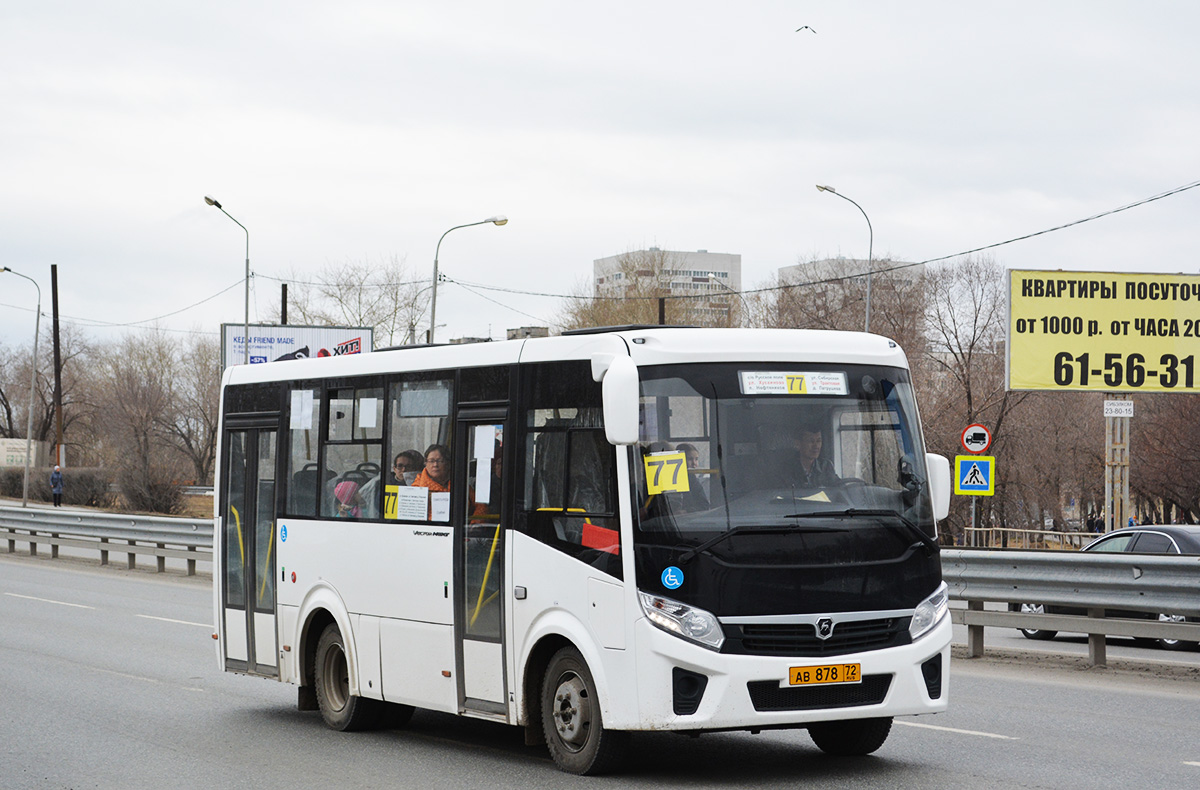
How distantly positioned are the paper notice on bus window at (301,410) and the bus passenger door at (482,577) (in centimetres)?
221

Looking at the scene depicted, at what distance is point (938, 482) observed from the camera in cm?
857

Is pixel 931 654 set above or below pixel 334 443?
below

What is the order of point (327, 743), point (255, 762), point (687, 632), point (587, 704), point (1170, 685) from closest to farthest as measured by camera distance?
point (687, 632), point (587, 704), point (255, 762), point (327, 743), point (1170, 685)

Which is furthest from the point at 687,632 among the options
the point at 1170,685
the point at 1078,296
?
the point at 1078,296

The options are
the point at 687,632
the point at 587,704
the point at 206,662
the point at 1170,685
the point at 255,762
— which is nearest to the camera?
the point at 687,632

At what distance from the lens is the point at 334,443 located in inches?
419

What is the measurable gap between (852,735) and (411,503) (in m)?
3.19

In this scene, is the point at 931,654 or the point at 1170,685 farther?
the point at 1170,685

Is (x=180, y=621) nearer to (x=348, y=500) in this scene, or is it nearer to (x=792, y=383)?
(x=348, y=500)

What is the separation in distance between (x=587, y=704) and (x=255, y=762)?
7.95 feet

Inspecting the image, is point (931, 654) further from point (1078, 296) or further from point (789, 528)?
point (1078, 296)

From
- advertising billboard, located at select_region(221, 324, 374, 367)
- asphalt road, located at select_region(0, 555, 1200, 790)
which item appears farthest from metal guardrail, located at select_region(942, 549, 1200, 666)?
advertising billboard, located at select_region(221, 324, 374, 367)

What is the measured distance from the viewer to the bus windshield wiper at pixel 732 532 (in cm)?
766

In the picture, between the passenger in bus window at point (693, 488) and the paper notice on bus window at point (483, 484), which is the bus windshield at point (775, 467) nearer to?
the passenger in bus window at point (693, 488)
